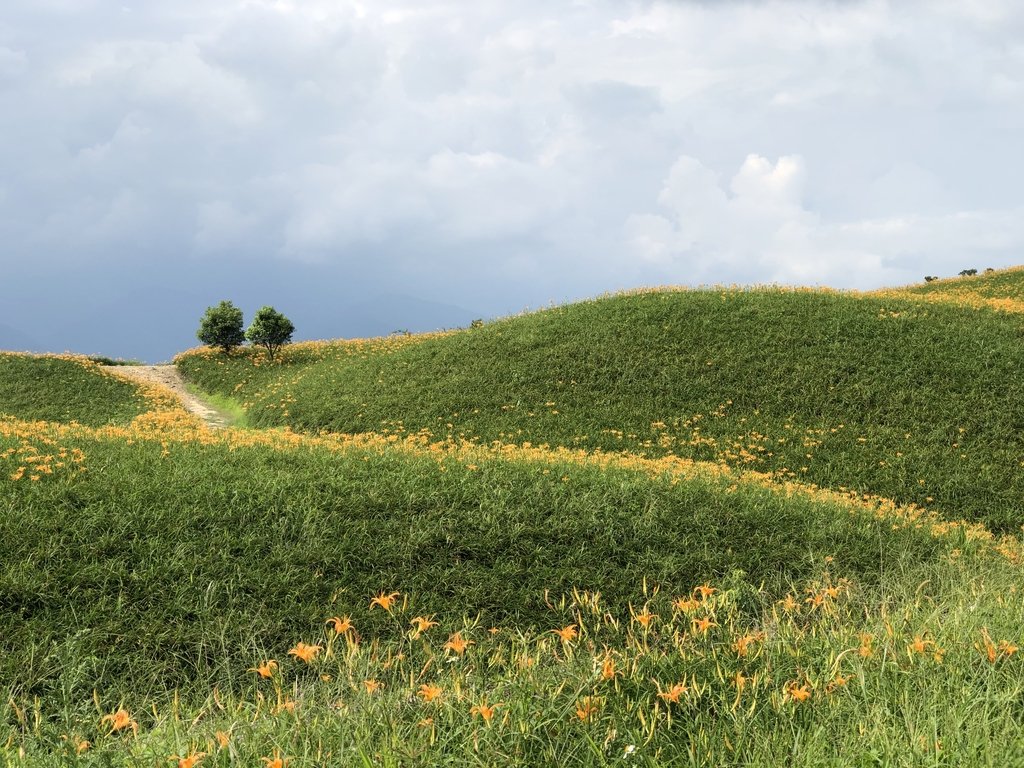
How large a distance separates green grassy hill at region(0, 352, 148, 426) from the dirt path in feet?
5.54

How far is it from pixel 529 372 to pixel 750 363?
22.9 feet

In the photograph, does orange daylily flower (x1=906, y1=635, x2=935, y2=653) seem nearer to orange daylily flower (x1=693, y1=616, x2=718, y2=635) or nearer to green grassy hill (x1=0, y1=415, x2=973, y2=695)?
orange daylily flower (x1=693, y1=616, x2=718, y2=635)

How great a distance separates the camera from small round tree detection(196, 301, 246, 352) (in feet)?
119

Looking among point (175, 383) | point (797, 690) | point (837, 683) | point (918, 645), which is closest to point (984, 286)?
point (175, 383)

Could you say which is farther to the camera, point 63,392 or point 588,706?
point 63,392

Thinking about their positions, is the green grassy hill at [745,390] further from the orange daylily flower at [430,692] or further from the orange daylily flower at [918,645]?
the orange daylily flower at [430,692]

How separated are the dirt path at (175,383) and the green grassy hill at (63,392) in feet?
5.54

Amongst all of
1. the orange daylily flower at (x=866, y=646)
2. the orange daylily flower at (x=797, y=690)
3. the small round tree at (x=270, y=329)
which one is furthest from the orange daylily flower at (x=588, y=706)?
the small round tree at (x=270, y=329)

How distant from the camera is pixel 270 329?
116 ft

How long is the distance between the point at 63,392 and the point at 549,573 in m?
28.2

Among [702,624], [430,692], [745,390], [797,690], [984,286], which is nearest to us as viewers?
[430,692]

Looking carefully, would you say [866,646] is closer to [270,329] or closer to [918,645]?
[918,645]

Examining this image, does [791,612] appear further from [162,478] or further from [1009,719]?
[162,478]

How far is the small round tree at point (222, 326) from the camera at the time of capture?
3628 cm
